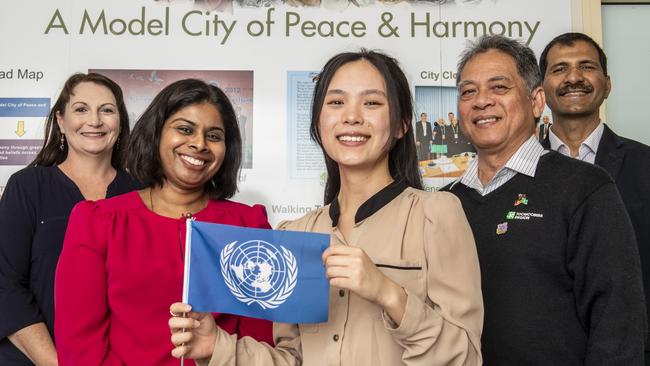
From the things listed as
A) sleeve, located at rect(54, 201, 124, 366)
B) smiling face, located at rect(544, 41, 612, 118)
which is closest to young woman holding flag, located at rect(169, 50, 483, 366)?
sleeve, located at rect(54, 201, 124, 366)

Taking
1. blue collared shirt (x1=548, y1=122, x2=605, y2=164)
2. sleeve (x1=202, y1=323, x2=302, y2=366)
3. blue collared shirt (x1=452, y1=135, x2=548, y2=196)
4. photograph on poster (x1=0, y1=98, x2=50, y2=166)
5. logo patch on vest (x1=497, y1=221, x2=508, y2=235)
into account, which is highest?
photograph on poster (x1=0, y1=98, x2=50, y2=166)

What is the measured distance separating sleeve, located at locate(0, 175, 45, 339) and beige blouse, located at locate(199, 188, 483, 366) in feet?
4.06

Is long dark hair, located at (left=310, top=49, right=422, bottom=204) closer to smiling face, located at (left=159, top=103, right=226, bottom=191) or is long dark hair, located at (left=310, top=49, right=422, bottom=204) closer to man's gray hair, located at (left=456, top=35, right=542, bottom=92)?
smiling face, located at (left=159, top=103, right=226, bottom=191)

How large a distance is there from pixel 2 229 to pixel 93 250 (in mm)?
882

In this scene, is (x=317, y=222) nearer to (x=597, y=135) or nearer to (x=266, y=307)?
(x=266, y=307)

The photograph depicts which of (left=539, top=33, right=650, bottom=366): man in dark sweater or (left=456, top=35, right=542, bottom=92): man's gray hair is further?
(left=539, top=33, right=650, bottom=366): man in dark sweater

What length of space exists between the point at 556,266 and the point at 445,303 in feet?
2.32

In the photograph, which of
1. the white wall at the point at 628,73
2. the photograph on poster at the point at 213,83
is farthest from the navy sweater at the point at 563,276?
the white wall at the point at 628,73

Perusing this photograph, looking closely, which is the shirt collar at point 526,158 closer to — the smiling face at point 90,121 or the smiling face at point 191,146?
the smiling face at point 191,146

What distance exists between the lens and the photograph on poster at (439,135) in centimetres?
382

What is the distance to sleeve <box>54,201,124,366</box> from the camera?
5.92ft

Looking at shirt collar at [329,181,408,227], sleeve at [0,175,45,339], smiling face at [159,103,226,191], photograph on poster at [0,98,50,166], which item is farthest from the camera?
photograph on poster at [0,98,50,166]

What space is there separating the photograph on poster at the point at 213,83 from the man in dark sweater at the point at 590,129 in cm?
178

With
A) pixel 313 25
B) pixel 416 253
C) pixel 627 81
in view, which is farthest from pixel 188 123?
pixel 627 81
